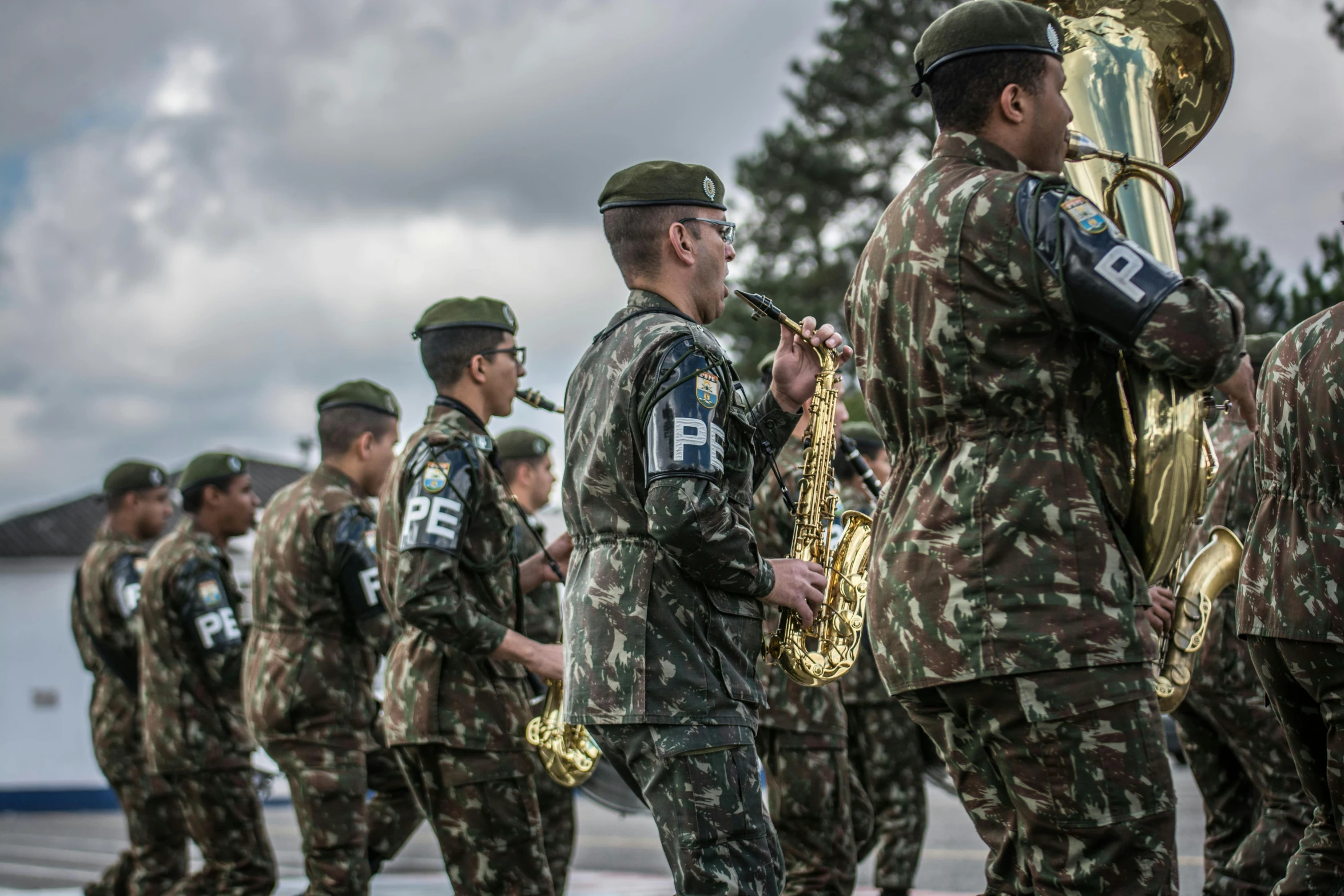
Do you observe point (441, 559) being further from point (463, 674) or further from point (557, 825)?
point (557, 825)

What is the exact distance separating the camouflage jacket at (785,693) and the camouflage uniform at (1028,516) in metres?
2.58

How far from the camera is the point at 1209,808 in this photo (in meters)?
5.84

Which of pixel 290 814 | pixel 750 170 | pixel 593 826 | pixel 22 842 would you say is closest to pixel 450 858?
pixel 593 826

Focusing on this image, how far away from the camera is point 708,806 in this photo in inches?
131

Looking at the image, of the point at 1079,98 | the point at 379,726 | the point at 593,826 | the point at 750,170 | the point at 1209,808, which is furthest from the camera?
the point at 750,170

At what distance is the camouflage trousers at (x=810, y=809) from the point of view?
231 inches

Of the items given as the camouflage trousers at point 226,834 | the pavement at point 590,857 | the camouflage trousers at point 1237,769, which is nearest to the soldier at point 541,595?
the camouflage trousers at point 226,834

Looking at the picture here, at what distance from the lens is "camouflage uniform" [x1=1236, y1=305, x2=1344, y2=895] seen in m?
3.83

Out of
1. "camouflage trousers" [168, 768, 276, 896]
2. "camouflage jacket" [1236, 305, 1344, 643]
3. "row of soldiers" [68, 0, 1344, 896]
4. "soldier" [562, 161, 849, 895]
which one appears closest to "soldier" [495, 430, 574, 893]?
"row of soldiers" [68, 0, 1344, 896]

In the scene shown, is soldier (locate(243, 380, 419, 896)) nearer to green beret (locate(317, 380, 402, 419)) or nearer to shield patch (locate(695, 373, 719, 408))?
green beret (locate(317, 380, 402, 419))

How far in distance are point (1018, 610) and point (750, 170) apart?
103 ft

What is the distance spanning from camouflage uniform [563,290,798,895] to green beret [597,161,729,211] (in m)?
0.33

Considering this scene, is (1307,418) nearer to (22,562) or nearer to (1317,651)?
(1317,651)

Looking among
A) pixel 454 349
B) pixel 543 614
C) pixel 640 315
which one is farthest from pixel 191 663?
pixel 640 315
